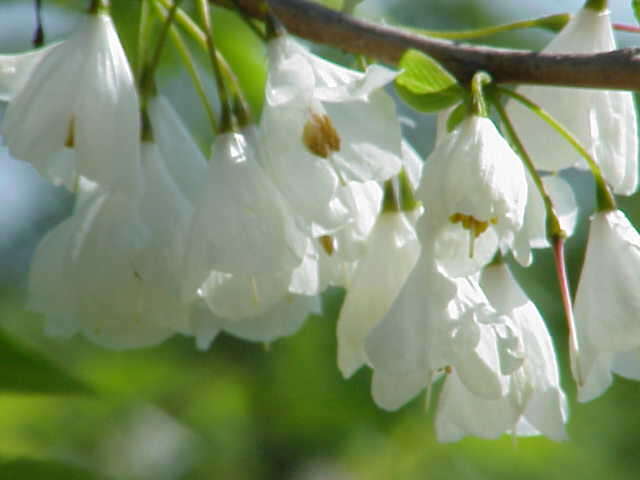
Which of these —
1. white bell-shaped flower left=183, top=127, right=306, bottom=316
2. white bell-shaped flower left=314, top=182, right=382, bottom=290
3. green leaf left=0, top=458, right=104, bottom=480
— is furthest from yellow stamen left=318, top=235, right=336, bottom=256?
green leaf left=0, top=458, right=104, bottom=480

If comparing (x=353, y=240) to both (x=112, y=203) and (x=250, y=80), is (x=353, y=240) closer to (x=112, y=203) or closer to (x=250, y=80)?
(x=112, y=203)

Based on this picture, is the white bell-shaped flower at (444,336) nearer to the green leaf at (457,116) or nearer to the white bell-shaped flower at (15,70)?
the green leaf at (457,116)

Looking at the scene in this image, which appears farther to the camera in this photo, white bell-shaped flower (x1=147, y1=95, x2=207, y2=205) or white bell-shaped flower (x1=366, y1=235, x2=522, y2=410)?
white bell-shaped flower (x1=147, y1=95, x2=207, y2=205)

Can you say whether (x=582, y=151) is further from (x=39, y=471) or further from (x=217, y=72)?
(x=39, y=471)

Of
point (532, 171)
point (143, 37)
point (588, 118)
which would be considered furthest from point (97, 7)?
point (588, 118)

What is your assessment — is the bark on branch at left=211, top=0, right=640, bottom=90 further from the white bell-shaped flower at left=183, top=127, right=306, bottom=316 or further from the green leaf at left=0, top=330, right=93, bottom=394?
the green leaf at left=0, top=330, right=93, bottom=394

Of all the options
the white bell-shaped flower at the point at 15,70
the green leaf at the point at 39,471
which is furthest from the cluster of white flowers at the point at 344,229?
the green leaf at the point at 39,471
